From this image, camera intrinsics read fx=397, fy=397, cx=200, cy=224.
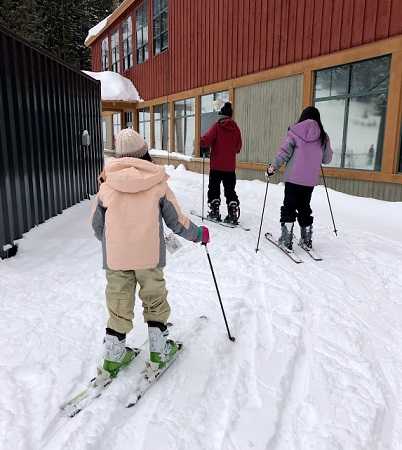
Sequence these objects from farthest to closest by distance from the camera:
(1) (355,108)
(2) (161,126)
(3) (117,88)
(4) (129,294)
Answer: (3) (117,88), (2) (161,126), (1) (355,108), (4) (129,294)

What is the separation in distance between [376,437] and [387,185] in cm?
646

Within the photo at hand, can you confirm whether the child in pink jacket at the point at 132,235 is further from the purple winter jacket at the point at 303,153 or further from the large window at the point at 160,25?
the large window at the point at 160,25

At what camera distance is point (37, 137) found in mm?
5801

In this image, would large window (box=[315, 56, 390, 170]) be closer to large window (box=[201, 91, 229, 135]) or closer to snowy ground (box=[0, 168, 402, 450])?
snowy ground (box=[0, 168, 402, 450])

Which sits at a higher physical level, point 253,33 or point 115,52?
point 115,52

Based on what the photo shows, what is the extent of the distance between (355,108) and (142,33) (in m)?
14.4

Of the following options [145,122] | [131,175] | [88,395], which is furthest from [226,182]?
[145,122]

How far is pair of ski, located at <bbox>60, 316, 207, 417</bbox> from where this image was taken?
232cm

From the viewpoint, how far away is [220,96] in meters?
13.1

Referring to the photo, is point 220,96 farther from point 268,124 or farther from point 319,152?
point 319,152

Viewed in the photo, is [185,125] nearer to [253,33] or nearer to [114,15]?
[253,33]

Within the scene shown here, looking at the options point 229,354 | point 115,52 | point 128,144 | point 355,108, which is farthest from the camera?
point 115,52

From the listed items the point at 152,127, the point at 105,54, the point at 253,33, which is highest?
the point at 105,54

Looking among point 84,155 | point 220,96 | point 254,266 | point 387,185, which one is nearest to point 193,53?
point 220,96
